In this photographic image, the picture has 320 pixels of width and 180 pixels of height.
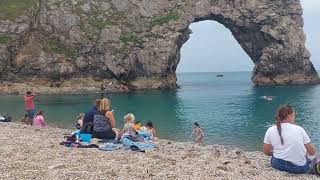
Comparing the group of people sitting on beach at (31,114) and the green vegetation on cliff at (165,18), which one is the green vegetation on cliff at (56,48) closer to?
the green vegetation on cliff at (165,18)

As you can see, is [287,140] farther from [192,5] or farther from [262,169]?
[192,5]

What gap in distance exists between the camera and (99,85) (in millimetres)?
119375

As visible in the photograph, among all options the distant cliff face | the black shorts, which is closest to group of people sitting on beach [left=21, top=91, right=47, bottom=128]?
the black shorts

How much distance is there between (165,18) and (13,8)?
46.8 m

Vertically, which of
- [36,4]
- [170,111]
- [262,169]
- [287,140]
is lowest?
[170,111]

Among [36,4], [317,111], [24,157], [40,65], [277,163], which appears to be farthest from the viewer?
[36,4]

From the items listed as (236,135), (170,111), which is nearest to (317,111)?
(170,111)

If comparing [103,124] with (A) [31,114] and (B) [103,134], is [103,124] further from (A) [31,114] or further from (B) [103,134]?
(A) [31,114]

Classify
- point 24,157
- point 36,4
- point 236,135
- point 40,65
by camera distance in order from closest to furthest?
point 24,157, point 236,135, point 40,65, point 36,4

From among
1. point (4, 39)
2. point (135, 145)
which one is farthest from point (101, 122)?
point (4, 39)

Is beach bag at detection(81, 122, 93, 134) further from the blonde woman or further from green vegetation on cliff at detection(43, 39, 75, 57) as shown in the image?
green vegetation on cliff at detection(43, 39, 75, 57)

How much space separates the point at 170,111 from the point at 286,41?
77.9m

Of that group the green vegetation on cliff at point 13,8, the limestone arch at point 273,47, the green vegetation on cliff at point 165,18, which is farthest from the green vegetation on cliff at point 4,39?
the limestone arch at point 273,47

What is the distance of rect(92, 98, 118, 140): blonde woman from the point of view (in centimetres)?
2173
